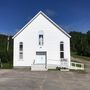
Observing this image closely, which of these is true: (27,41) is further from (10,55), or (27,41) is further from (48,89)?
(48,89)

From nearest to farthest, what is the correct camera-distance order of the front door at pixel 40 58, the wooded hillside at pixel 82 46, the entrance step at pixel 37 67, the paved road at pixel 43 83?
1. the paved road at pixel 43 83
2. the entrance step at pixel 37 67
3. the front door at pixel 40 58
4. the wooded hillside at pixel 82 46

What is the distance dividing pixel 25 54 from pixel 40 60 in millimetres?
2570

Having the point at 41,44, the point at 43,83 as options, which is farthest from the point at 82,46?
the point at 43,83

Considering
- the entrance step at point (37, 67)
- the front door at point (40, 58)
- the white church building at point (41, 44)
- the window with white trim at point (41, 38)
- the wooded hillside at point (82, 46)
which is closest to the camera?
the entrance step at point (37, 67)

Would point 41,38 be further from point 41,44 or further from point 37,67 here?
point 37,67

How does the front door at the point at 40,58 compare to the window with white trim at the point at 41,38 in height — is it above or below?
below

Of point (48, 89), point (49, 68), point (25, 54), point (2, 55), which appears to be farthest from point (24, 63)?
point (48, 89)

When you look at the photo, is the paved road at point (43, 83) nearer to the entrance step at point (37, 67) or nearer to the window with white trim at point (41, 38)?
the entrance step at point (37, 67)

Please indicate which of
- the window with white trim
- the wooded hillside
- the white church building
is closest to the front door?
the white church building

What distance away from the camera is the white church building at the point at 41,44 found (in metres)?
42.2

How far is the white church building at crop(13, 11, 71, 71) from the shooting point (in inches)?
1662

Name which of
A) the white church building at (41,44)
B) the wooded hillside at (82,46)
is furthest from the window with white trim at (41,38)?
the wooded hillside at (82,46)

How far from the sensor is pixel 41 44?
42719 mm

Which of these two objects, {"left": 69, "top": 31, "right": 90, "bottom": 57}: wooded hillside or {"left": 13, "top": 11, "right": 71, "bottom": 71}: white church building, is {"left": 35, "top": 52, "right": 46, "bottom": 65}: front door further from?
{"left": 69, "top": 31, "right": 90, "bottom": 57}: wooded hillside
